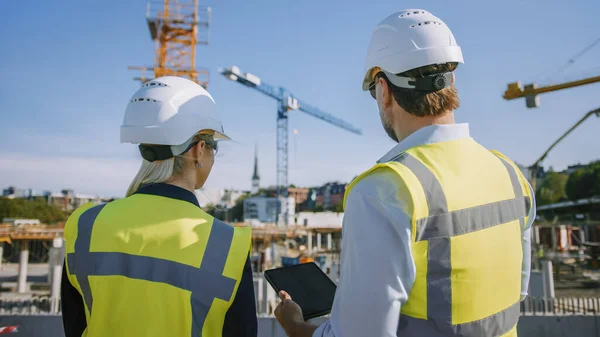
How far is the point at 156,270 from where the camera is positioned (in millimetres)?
1599

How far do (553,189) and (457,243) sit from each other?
265ft

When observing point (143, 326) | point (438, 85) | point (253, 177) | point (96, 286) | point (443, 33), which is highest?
point (253, 177)

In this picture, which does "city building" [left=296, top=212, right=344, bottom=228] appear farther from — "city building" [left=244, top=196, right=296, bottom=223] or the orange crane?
the orange crane

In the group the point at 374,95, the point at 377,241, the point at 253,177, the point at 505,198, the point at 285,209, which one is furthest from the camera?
the point at 253,177

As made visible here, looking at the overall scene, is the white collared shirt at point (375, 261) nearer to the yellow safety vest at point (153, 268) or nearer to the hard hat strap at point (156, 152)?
the yellow safety vest at point (153, 268)

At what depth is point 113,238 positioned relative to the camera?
1638 millimetres

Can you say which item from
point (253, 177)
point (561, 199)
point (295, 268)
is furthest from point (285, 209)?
point (295, 268)

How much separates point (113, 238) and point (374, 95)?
1251mm

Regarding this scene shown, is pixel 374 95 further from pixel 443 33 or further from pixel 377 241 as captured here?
pixel 377 241

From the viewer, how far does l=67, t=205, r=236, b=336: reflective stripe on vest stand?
1602 millimetres

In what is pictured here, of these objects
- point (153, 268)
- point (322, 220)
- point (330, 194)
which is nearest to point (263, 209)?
point (322, 220)

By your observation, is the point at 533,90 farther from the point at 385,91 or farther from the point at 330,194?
the point at 330,194

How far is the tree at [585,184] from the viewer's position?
57.7m

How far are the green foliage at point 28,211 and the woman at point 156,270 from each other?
67.6m
